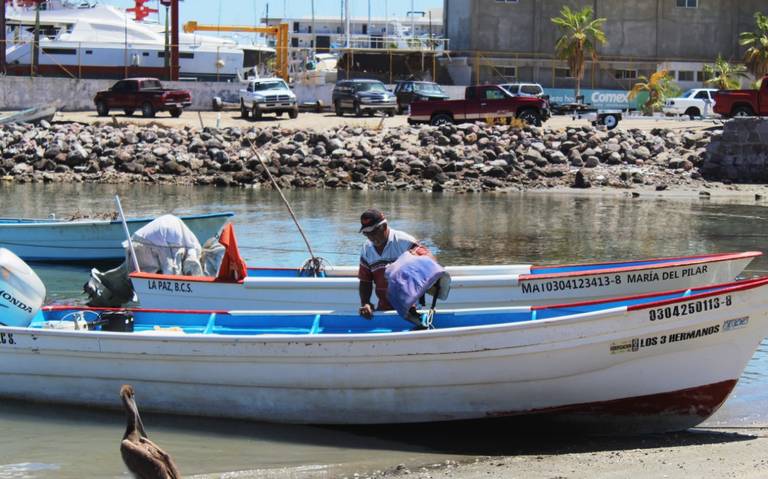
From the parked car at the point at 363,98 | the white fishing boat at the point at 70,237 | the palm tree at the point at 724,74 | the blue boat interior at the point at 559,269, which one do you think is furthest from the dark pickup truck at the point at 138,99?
the blue boat interior at the point at 559,269

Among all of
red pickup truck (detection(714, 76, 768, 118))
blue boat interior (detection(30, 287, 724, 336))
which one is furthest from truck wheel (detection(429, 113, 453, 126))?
blue boat interior (detection(30, 287, 724, 336))

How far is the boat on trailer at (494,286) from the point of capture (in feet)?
43.5

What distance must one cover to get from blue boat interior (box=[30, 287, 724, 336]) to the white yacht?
144 feet

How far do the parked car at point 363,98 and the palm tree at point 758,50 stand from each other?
1878cm

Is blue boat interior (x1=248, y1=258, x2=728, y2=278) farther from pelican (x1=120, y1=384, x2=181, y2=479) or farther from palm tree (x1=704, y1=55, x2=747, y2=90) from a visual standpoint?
palm tree (x1=704, y1=55, x2=747, y2=90)

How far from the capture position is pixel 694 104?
4734 cm

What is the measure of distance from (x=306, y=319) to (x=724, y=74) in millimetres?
47915

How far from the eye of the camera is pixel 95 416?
36.8 feet

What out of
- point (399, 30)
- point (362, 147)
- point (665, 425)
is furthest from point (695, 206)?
point (399, 30)

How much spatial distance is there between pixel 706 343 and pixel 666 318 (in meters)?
0.49

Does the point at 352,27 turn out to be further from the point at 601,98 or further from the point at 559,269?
the point at 559,269

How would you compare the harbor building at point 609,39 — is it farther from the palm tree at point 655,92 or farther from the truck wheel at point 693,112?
the truck wheel at point 693,112

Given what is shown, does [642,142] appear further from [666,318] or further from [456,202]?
[666,318]

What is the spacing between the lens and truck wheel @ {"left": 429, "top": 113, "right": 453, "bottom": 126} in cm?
4054
